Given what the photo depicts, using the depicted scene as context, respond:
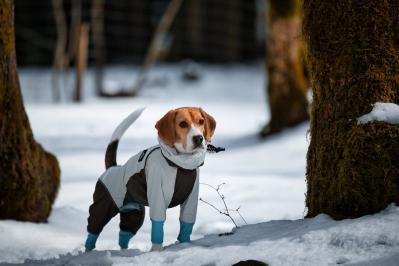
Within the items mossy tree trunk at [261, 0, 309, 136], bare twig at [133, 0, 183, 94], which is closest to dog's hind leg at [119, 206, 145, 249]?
mossy tree trunk at [261, 0, 309, 136]

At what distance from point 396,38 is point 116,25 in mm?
19641

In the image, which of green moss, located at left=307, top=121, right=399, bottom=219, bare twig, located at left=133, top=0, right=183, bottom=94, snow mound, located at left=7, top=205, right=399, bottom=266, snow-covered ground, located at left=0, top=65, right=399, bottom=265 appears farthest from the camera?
bare twig, located at left=133, top=0, right=183, bottom=94

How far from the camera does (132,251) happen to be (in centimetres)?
364

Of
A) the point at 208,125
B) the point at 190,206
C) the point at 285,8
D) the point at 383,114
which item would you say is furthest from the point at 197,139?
the point at 285,8

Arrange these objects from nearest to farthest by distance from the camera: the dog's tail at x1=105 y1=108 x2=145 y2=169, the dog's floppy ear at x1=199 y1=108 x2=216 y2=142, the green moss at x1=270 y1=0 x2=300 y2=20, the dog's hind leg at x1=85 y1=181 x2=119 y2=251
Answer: the dog's floppy ear at x1=199 y1=108 x2=216 y2=142 → the dog's hind leg at x1=85 y1=181 x2=119 y2=251 → the dog's tail at x1=105 y1=108 x2=145 y2=169 → the green moss at x1=270 y1=0 x2=300 y2=20

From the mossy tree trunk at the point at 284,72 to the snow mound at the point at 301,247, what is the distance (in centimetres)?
696

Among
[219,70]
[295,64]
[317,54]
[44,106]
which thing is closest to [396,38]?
[317,54]

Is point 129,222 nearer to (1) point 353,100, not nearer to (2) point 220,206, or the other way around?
(1) point 353,100

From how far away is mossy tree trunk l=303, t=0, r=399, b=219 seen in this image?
337 cm

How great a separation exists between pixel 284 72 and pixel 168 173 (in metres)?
7.32

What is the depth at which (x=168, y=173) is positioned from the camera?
3.49m

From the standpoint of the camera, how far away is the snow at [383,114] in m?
3.41

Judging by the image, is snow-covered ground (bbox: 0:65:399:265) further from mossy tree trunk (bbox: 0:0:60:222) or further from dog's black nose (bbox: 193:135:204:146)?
dog's black nose (bbox: 193:135:204:146)

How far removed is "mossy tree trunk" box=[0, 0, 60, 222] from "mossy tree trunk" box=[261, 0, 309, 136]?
6.10m
